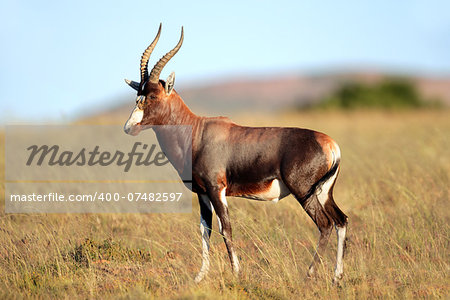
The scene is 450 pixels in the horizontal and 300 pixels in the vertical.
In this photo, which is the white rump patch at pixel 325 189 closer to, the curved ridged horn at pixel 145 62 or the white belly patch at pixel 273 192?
the white belly patch at pixel 273 192

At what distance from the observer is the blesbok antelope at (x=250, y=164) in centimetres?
638

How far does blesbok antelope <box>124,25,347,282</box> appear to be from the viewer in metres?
6.38

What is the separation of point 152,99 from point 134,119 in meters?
0.36

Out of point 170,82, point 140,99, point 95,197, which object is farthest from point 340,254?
point 95,197

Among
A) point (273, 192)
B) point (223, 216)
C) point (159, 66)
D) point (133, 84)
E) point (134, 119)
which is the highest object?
point (159, 66)

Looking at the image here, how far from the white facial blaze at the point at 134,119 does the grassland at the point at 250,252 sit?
161cm

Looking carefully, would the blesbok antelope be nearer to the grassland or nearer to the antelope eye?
the antelope eye

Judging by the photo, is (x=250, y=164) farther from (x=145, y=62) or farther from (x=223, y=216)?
(x=145, y=62)

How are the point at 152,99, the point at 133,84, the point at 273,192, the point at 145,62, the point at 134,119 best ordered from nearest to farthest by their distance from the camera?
the point at 273,192
the point at 134,119
the point at 152,99
the point at 145,62
the point at 133,84

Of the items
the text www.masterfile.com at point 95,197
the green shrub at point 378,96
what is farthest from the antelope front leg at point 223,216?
the green shrub at point 378,96

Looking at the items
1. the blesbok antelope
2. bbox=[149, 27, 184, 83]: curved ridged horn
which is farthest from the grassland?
bbox=[149, 27, 184, 83]: curved ridged horn

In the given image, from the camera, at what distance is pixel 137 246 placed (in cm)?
836

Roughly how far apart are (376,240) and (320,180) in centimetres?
208

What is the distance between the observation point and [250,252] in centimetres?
775
